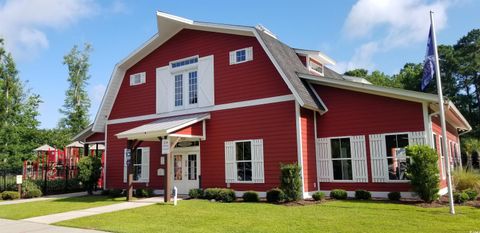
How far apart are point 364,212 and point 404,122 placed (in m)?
4.55

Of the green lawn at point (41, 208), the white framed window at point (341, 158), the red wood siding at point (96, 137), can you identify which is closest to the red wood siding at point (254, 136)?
the white framed window at point (341, 158)

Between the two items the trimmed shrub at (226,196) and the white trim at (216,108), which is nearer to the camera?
the trimmed shrub at (226,196)

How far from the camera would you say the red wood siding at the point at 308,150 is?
14203 mm

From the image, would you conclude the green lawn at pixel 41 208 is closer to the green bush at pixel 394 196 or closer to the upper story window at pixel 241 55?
the upper story window at pixel 241 55

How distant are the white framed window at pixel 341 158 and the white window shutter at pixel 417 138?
7.20 feet

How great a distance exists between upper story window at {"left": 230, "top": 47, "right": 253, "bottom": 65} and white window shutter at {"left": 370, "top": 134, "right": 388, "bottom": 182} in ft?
19.2

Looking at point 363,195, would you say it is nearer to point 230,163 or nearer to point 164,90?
point 230,163

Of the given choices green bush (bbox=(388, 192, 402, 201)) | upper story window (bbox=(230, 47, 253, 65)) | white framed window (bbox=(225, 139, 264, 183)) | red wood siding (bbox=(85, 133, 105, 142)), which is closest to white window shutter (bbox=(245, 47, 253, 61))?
upper story window (bbox=(230, 47, 253, 65))

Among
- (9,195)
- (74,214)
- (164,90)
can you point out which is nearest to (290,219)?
(74,214)

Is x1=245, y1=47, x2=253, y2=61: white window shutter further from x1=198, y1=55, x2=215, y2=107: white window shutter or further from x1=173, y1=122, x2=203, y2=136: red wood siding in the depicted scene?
x1=173, y1=122, x2=203, y2=136: red wood siding

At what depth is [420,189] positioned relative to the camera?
458 inches

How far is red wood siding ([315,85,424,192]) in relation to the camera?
43.4 ft

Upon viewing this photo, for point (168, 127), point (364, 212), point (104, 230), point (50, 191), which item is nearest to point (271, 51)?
point (168, 127)

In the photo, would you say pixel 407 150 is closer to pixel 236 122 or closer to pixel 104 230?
pixel 236 122
